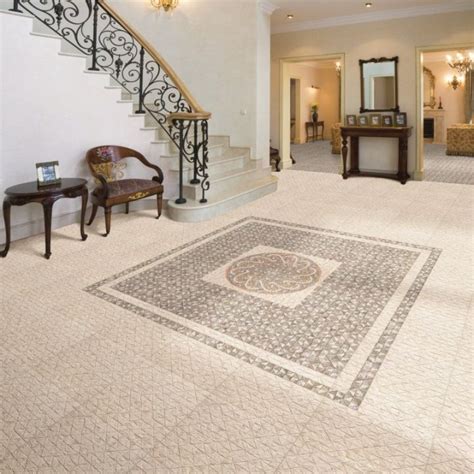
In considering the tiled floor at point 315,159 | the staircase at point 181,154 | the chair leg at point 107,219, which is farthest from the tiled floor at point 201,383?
the tiled floor at point 315,159

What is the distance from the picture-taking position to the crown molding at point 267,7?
6.57 metres

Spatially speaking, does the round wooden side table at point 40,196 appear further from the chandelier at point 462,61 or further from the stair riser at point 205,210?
the chandelier at point 462,61

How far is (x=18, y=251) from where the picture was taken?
3.86 m

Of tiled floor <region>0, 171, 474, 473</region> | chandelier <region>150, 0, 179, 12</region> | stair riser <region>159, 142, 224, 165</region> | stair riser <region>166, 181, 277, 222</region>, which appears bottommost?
A: tiled floor <region>0, 171, 474, 473</region>

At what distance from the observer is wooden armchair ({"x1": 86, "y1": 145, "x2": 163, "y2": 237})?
4238 millimetres

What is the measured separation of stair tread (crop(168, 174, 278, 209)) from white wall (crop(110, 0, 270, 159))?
74 centimetres

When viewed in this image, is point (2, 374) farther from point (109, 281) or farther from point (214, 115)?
point (214, 115)

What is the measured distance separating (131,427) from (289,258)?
7.19 ft

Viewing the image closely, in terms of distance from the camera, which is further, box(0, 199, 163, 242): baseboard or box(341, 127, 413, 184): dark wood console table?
box(341, 127, 413, 184): dark wood console table

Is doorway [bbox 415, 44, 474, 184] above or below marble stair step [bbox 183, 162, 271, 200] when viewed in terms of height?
above

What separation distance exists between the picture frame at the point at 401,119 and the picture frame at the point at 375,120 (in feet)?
0.95

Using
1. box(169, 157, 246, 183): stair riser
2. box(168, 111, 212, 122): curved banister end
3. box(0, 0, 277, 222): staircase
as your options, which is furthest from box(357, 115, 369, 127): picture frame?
box(168, 111, 212, 122): curved banister end

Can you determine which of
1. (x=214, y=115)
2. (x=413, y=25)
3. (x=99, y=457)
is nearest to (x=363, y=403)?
(x=99, y=457)

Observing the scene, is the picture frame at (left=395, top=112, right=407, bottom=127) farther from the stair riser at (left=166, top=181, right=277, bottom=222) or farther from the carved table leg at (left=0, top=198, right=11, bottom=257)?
the carved table leg at (left=0, top=198, right=11, bottom=257)
